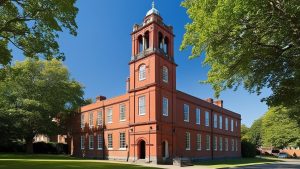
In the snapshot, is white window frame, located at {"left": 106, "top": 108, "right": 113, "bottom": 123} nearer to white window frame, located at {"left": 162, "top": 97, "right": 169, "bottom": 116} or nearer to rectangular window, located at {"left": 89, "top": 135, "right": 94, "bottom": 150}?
rectangular window, located at {"left": 89, "top": 135, "right": 94, "bottom": 150}

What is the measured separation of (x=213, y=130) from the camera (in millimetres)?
44000

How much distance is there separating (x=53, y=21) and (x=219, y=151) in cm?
3347

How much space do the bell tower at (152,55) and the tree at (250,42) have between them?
14.9 m

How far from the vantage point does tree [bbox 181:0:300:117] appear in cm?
1172

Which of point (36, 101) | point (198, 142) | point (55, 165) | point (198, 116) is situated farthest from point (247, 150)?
point (55, 165)

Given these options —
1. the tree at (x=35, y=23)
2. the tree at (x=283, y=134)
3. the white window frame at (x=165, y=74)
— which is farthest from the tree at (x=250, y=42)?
the tree at (x=283, y=134)

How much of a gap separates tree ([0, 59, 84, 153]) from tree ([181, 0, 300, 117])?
30.8 m

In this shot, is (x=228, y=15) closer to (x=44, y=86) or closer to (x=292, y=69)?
(x=292, y=69)

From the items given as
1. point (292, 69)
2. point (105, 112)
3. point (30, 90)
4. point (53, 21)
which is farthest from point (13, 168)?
point (30, 90)

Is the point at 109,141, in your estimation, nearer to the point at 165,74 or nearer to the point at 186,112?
the point at 186,112

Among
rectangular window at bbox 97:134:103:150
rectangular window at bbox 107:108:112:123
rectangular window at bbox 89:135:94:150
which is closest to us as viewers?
rectangular window at bbox 107:108:112:123

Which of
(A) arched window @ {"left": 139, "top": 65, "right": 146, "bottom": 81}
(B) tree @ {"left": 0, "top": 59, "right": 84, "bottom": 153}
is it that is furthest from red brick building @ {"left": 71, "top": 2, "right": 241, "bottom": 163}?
(B) tree @ {"left": 0, "top": 59, "right": 84, "bottom": 153}

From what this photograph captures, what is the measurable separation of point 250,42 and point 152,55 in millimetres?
18984

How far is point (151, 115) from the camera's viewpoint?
103 feet
